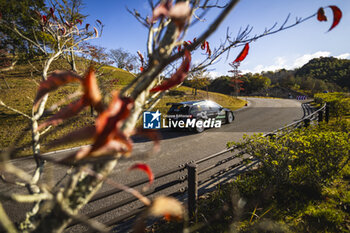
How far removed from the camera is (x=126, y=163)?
16.8 feet

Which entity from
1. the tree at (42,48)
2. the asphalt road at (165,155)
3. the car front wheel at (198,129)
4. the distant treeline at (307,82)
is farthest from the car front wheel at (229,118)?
the distant treeline at (307,82)

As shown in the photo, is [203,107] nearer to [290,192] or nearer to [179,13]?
[290,192]

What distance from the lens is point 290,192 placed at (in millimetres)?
2959

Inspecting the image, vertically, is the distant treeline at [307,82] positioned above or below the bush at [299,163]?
above

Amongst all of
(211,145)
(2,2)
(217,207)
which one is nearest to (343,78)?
(211,145)

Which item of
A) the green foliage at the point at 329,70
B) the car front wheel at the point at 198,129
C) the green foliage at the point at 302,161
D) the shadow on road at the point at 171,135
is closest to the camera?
the green foliage at the point at 302,161

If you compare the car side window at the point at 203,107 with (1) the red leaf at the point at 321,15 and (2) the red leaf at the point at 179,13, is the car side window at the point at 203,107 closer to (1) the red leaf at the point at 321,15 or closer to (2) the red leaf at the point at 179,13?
(1) the red leaf at the point at 321,15

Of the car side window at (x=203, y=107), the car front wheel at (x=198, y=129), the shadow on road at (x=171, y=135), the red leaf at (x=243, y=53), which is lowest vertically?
the shadow on road at (x=171, y=135)

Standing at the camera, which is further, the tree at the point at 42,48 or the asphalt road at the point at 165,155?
the asphalt road at the point at 165,155

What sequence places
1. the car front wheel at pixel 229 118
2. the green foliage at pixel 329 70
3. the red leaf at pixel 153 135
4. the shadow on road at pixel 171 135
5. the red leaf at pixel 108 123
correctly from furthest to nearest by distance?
1. the green foliage at pixel 329 70
2. the car front wheel at pixel 229 118
3. the shadow on road at pixel 171 135
4. the red leaf at pixel 153 135
5. the red leaf at pixel 108 123

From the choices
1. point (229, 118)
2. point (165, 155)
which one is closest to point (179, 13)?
point (165, 155)

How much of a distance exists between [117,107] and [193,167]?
242 cm

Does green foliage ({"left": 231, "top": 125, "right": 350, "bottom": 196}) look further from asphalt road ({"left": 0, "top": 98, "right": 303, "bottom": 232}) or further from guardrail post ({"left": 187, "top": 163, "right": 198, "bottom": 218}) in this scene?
asphalt road ({"left": 0, "top": 98, "right": 303, "bottom": 232})

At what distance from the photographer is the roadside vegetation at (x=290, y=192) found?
8.12ft
